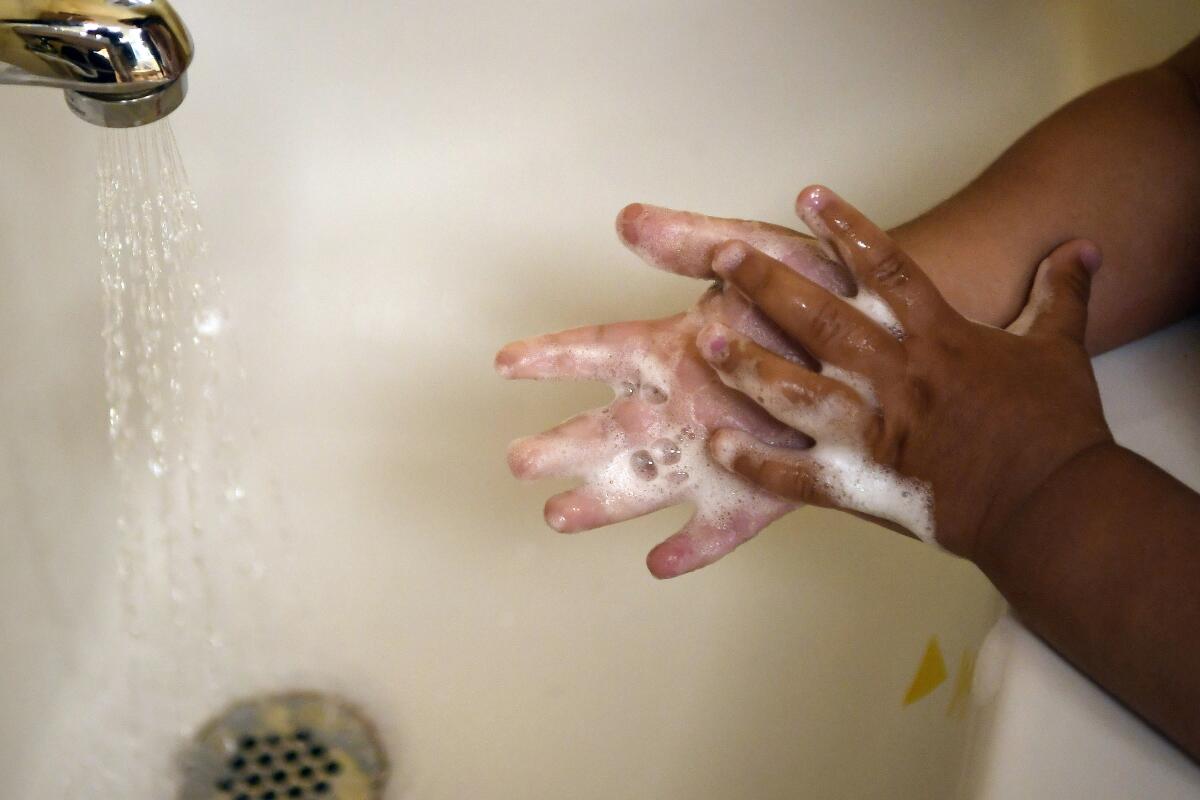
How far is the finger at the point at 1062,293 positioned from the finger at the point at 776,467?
0.38 feet

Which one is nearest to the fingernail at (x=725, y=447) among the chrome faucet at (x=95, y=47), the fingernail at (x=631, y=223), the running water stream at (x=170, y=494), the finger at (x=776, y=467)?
the finger at (x=776, y=467)

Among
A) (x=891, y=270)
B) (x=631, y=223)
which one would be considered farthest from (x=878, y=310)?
(x=631, y=223)

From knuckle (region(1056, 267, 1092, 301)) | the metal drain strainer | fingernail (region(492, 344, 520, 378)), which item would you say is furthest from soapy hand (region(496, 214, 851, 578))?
the metal drain strainer

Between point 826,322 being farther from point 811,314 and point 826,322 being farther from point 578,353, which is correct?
point 578,353

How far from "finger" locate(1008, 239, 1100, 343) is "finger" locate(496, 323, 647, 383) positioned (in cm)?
18

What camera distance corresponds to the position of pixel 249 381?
2.74 feet

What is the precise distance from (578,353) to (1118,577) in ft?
0.83

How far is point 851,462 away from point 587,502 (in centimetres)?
12

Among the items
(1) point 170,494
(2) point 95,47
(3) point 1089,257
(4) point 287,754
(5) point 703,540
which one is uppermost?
(2) point 95,47

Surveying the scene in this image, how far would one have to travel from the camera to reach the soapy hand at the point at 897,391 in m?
0.44

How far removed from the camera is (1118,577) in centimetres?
40

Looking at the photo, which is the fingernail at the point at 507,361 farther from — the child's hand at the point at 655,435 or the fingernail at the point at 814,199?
the fingernail at the point at 814,199

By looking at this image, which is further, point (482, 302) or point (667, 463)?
point (482, 302)

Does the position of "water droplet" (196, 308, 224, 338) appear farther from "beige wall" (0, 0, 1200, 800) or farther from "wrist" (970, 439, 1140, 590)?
"wrist" (970, 439, 1140, 590)
